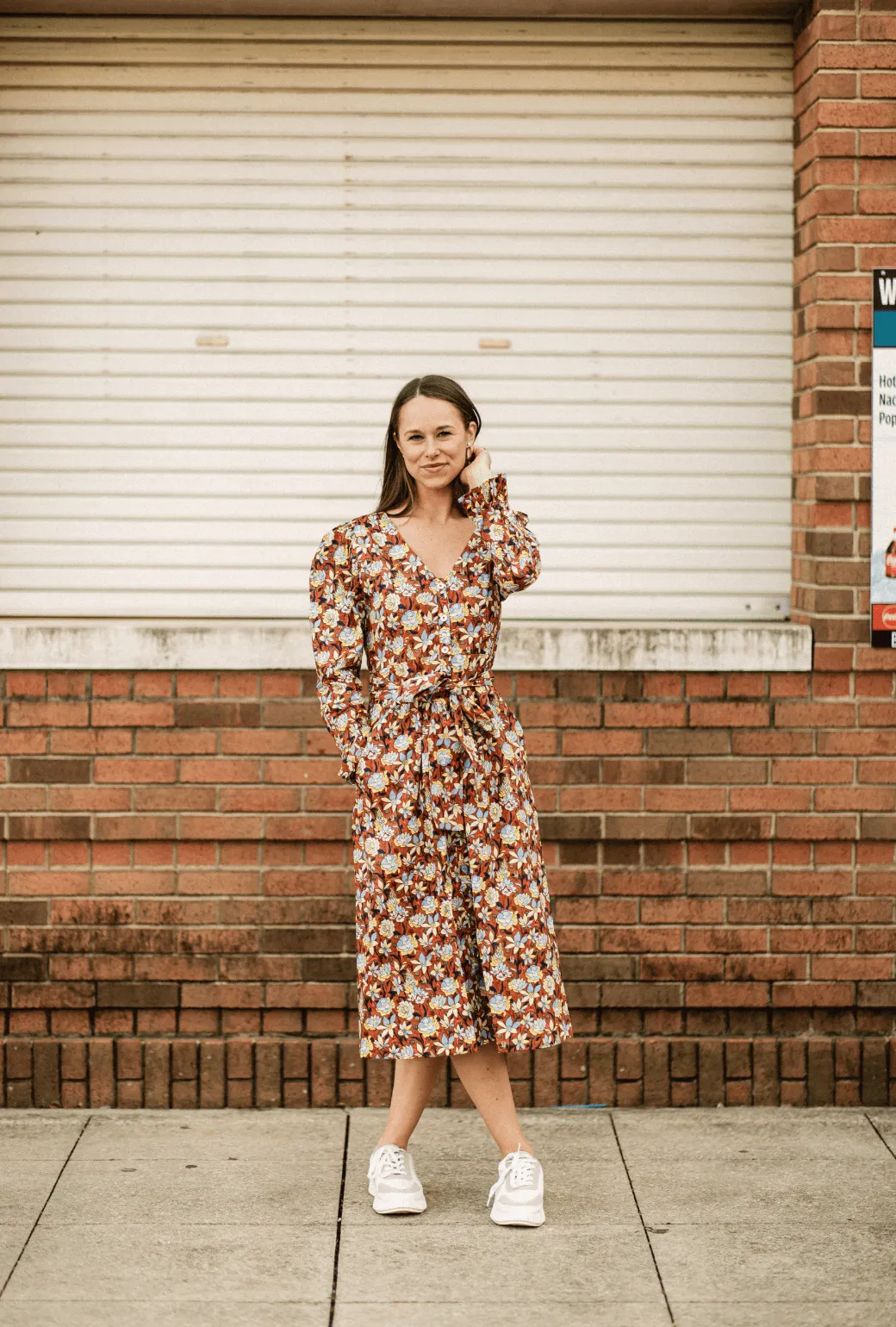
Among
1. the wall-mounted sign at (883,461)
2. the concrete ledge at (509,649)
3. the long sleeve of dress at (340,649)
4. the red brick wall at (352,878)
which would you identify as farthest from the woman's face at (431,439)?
the wall-mounted sign at (883,461)

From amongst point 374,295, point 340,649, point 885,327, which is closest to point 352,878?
point 340,649

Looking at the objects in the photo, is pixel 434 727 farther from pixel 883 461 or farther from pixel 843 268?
pixel 843 268

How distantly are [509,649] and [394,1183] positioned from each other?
1.64 m

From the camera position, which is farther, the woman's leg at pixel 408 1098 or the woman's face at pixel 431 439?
the woman's leg at pixel 408 1098

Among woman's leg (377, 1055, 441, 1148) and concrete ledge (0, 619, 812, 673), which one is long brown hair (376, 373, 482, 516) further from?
woman's leg (377, 1055, 441, 1148)

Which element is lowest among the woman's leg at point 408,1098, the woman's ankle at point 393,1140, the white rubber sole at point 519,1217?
the white rubber sole at point 519,1217

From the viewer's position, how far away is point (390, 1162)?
13.7 feet

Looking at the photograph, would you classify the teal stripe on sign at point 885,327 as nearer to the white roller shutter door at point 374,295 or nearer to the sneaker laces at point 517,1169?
the white roller shutter door at point 374,295

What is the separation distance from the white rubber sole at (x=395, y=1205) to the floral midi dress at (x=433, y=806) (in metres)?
0.37

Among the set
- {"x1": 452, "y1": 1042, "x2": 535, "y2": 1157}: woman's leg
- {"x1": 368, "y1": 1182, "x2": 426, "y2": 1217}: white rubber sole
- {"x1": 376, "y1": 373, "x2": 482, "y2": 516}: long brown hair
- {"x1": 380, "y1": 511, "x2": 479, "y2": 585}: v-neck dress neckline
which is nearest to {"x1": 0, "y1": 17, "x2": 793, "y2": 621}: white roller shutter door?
{"x1": 376, "y1": 373, "x2": 482, "y2": 516}: long brown hair

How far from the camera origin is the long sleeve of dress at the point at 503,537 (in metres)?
4.09

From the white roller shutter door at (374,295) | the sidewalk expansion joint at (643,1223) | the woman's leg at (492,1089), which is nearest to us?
the sidewalk expansion joint at (643,1223)

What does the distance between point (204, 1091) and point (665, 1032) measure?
4.76 feet

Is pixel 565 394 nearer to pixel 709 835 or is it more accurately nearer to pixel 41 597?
pixel 709 835
